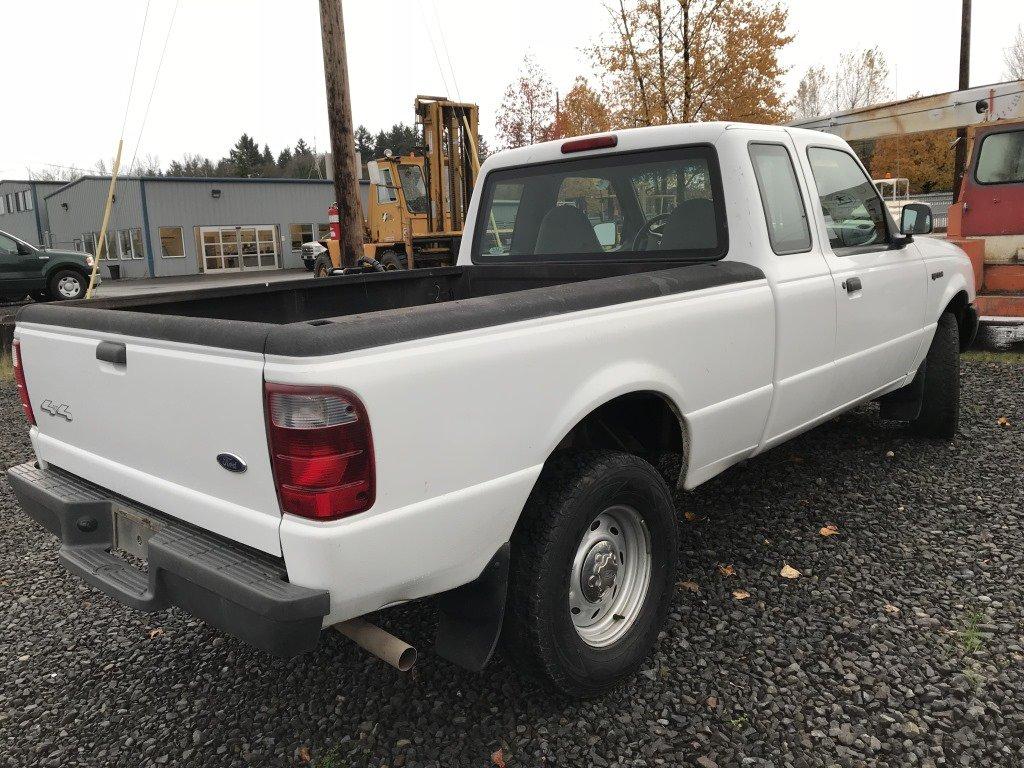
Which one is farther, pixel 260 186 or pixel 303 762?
pixel 260 186

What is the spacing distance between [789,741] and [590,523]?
37.4 inches

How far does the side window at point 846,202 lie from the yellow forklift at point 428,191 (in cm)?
1045

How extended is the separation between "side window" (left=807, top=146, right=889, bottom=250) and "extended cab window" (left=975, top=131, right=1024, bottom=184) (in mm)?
6651

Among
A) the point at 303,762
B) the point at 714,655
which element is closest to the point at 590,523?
the point at 714,655

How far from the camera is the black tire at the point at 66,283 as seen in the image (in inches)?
768

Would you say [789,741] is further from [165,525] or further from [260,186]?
[260,186]

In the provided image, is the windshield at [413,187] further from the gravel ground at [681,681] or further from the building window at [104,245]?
the building window at [104,245]

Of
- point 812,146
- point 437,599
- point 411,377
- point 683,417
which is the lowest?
point 437,599

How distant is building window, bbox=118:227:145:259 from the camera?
127ft

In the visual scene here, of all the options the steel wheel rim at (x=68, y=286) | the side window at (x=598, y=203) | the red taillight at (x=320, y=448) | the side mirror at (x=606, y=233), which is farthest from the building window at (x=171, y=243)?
the red taillight at (x=320, y=448)

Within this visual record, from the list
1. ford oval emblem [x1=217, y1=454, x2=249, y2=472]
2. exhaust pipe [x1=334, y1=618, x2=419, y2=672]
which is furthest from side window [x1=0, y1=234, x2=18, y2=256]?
exhaust pipe [x1=334, y1=618, x2=419, y2=672]

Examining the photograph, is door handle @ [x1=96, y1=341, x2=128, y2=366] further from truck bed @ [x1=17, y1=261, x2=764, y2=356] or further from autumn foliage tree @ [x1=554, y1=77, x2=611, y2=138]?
autumn foliage tree @ [x1=554, y1=77, x2=611, y2=138]

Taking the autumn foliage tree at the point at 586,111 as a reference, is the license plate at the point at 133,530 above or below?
below

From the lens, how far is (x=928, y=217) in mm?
4652
